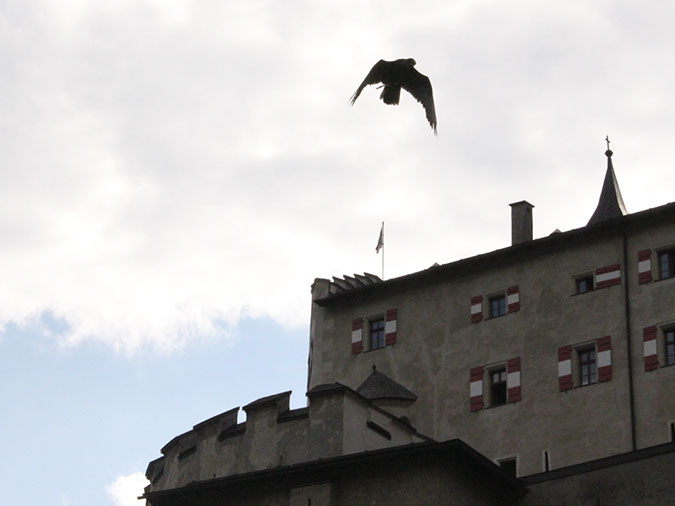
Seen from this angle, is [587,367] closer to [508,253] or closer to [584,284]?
Result: [584,284]

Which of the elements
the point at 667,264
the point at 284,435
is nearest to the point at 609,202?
the point at 667,264

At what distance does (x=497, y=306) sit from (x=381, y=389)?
4063 mm

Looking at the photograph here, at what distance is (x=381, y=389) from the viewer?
46500 millimetres

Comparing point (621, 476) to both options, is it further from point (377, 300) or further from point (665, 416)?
point (377, 300)

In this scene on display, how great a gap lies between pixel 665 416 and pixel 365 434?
29.9ft

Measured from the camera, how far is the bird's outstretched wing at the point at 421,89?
29.9 metres

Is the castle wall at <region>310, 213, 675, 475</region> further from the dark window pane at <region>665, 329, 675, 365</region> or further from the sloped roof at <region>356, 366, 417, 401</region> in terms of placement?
the sloped roof at <region>356, 366, 417, 401</region>

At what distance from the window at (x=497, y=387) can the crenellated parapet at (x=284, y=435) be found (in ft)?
22.3

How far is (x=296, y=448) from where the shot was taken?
3828 cm

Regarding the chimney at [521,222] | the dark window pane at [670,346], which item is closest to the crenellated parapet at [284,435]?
the dark window pane at [670,346]

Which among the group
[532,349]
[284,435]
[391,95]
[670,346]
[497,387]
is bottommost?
[284,435]

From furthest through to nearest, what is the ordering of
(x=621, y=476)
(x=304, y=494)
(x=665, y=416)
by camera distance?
(x=665, y=416) < (x=304, y=494) < (x=621, y=476)

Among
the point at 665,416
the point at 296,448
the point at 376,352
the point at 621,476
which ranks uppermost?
the point at 376,352

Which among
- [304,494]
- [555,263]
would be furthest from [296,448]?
[555,263]
